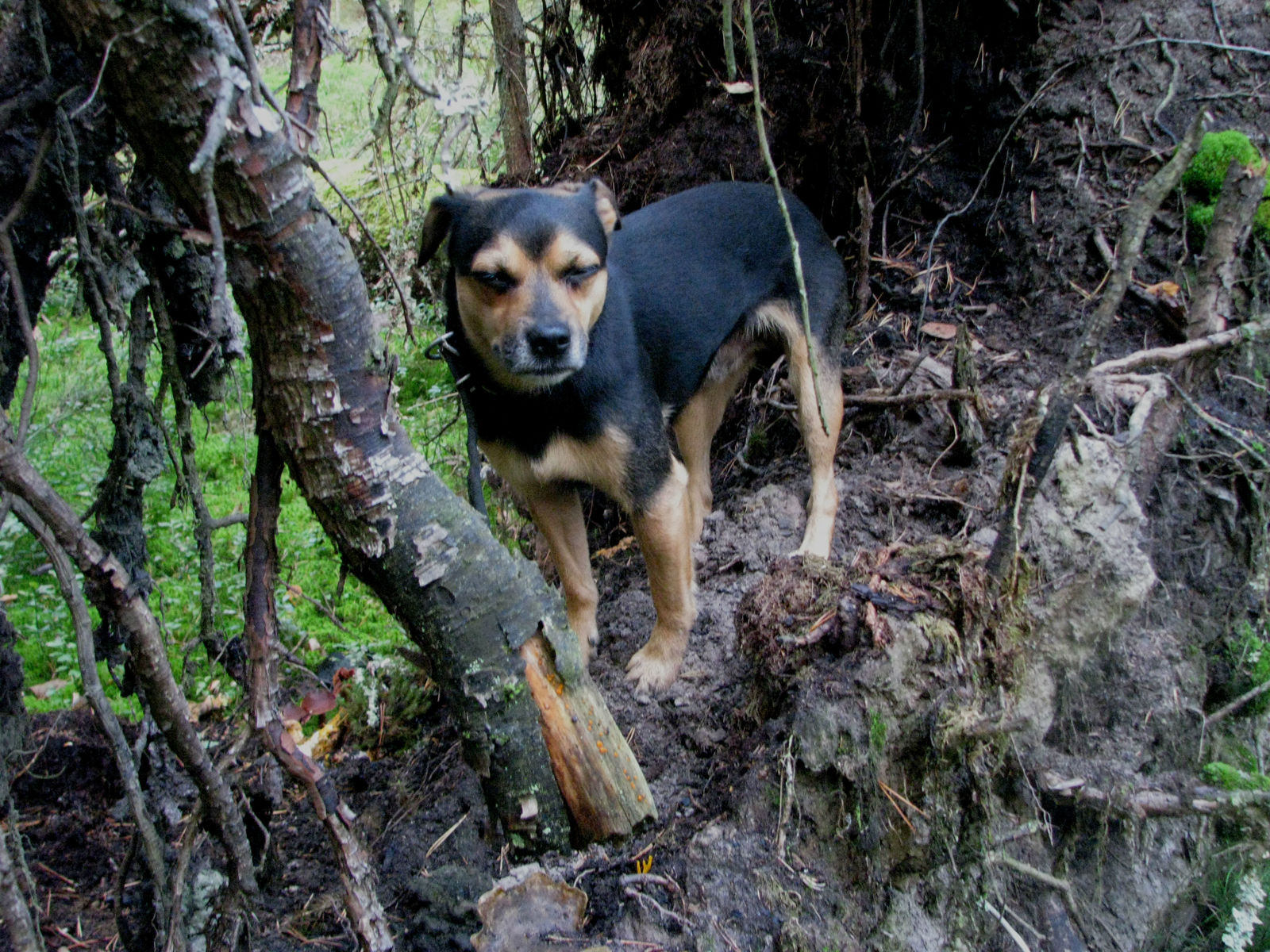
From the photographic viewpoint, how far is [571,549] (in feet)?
13.7

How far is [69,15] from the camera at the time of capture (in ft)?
5.85

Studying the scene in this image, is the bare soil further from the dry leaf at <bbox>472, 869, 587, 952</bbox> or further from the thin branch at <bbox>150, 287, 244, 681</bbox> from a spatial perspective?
the thin branch at <bbox>150, 287, 244, 681</bbox>

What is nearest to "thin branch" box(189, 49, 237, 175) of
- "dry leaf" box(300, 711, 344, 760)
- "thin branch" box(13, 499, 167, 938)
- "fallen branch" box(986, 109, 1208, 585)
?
"thin branch" box(13, 499, 167, 938)

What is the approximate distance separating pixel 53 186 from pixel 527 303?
1438 mm

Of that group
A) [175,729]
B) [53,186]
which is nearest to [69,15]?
[53,186]

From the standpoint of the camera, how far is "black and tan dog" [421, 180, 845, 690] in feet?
11.0

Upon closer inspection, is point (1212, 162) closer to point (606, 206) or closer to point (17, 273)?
point (606, 206)

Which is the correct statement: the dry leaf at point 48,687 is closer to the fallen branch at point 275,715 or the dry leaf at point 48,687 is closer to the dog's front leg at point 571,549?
the dog's front leg at point 571,549

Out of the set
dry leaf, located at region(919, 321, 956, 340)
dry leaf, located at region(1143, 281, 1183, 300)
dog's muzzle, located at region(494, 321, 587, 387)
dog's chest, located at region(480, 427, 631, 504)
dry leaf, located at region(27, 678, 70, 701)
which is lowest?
dry leaf, located at region(27, 678, 70, 701)

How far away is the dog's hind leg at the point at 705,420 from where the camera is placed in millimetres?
4930

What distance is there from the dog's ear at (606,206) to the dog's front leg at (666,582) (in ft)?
3.33

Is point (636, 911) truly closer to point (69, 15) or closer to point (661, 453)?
point (661, 453)

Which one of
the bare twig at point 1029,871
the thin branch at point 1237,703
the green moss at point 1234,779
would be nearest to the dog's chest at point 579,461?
the bare twig at point 1029,871

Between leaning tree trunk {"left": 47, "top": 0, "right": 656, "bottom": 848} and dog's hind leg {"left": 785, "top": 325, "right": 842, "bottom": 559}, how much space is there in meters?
1.91
